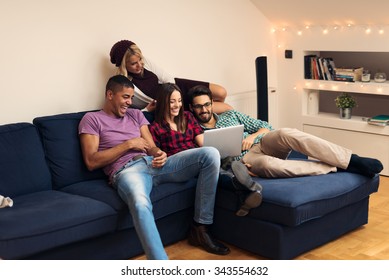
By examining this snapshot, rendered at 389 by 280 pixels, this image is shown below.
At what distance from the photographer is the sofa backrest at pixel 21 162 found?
3.64 metres

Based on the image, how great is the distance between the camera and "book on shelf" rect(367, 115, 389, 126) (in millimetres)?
5145

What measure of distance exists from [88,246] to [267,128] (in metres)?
1.70

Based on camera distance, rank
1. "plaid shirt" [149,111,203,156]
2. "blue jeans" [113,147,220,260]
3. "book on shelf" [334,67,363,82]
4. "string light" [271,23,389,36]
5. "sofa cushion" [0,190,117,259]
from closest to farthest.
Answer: "sofa cushion" [0,190,117,259], "blue jeans" [113,147,220,260], "plaid shirt" [149,111,203,156], "string light" [271,23,389,36], "book on shelf" [334,67,363,82]

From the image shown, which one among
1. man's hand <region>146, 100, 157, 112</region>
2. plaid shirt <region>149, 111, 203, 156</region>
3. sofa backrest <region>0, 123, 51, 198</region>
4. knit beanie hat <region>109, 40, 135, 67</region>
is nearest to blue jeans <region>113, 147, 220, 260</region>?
plaid shirt <region>149, 111, 203, 156</region>

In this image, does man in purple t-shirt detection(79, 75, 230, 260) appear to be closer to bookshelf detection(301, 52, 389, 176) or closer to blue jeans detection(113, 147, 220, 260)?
blue jeans detection(113, 147, 220, 260)

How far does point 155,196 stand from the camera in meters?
3.58

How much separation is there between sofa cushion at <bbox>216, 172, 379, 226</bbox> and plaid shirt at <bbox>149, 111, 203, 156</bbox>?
1.32ft

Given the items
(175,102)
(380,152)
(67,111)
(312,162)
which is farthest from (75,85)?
(380,152)

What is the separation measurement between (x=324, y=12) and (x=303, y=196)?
7.77ft

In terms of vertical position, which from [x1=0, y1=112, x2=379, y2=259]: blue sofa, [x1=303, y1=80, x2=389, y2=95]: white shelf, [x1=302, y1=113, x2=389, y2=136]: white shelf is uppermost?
[x1=303, y1=80, x2=389, y2=95]: white shelf

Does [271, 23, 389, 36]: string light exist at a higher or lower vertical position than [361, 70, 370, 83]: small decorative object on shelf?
higher

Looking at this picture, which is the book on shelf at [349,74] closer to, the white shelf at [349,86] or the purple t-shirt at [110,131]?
the white shelf at [349,86]

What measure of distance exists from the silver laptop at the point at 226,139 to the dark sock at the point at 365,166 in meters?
0.71

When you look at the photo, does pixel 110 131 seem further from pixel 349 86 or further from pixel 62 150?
pixel 349 86
